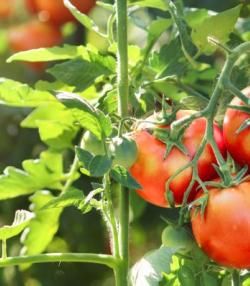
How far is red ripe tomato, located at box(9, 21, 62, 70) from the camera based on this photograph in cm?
170

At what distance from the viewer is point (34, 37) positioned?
1715 mm

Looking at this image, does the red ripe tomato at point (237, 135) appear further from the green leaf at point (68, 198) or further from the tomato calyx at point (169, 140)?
the green leaf at point (68, 198)

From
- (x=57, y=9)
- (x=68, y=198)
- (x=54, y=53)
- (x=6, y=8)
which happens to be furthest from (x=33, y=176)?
(x=6, y=8)

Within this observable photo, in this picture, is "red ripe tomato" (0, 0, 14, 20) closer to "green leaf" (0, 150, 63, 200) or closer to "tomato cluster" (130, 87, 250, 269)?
"green leaf" (0, 150, 63, 200)

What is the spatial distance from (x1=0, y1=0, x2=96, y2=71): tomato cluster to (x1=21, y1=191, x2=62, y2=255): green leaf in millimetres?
377

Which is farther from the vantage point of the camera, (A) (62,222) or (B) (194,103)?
(A) (62,222)

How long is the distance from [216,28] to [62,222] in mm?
697

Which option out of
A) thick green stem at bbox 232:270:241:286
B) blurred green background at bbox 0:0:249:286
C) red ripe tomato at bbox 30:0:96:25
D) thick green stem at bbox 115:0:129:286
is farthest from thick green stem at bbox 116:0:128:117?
blurred green background at bbox 0:0:249:286

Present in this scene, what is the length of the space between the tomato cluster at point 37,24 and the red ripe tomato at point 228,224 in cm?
67

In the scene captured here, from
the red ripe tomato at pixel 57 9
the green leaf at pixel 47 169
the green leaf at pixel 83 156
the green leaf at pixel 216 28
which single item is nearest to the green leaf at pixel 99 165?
the green leaf at pixel 83 156

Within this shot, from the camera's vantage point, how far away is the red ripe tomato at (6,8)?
1771 millimetres

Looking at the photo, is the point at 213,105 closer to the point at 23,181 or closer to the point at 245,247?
the point at 245,247

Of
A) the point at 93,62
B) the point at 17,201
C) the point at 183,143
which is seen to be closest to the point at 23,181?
the point at 93,62

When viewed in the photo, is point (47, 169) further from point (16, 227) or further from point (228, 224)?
point (228, 224)
